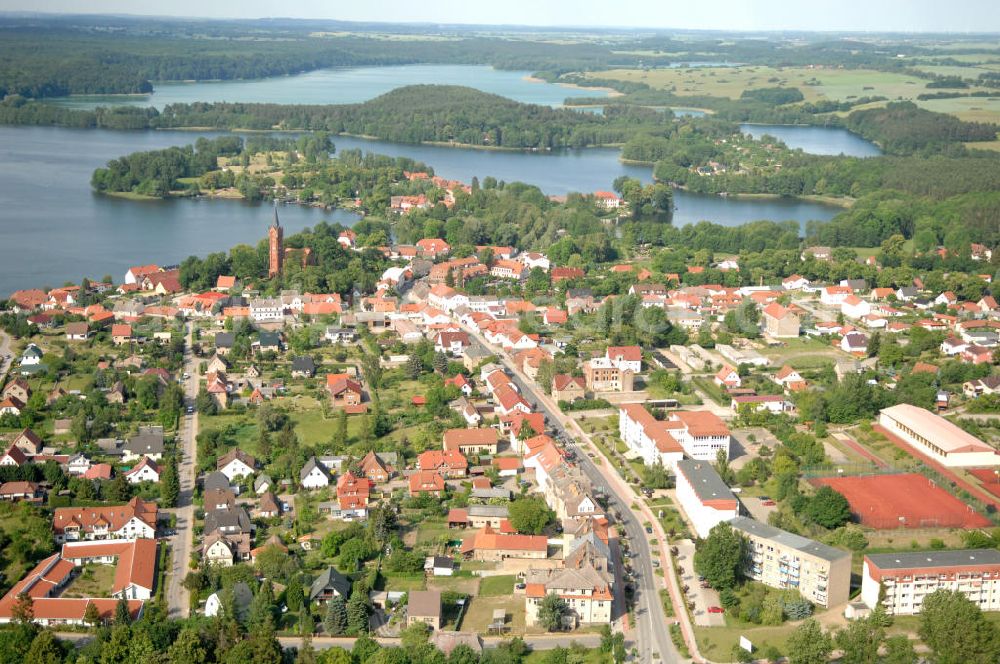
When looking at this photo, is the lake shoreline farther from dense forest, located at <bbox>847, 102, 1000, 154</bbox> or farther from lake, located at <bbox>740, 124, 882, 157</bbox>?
dense forest, located at <bbox>847, 102, 1000, 154</bbox>

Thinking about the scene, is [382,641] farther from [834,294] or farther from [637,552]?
[834,294]

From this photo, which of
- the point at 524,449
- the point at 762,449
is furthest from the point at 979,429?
the point at 524,449

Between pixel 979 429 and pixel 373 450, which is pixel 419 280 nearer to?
pixel 373 450

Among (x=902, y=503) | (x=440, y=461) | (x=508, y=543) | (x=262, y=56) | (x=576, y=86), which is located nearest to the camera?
(x=508, y=543)

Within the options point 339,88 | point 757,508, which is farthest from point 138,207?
point 339,88

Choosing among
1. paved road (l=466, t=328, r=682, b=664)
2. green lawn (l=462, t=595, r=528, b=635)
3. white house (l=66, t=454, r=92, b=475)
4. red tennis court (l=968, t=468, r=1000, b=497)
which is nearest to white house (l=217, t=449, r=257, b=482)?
white house (l=66, t=454, r=92, b=475)

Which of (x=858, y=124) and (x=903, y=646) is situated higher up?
(x=858, y=124)
